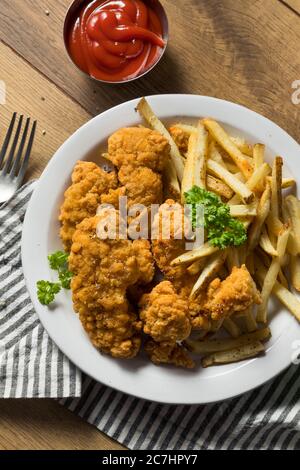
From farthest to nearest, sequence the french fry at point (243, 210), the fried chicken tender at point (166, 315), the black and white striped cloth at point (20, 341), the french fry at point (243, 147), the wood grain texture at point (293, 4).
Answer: the wood grain texture at point (293, 4)
the black and white striped cloth at point (20, 341)
the french fry at point (243, 147)
the french fry at point (243, 210)
the fried chicken tender at point (166, 315)

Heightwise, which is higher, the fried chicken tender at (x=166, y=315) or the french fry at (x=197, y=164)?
the french fry at (x=197, y=164)

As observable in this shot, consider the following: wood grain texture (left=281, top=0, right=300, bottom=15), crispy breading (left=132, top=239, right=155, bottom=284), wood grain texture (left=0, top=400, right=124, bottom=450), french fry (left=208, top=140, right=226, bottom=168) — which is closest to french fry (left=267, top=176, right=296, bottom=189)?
french fry (left=208, top=140, right=226, bottom=168)

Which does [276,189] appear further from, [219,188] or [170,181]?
[170,181]

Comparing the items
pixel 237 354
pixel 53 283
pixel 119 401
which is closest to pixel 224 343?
pixel 237 354

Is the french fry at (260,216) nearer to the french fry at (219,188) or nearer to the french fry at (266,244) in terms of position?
the french fry at (266,244)

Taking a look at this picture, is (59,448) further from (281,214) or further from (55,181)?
(281,214)

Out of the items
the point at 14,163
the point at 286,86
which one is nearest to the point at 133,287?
the point at 14,163

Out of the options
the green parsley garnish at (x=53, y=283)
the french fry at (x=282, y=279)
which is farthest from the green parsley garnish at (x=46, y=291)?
the french fry at (x=282, y=279)
